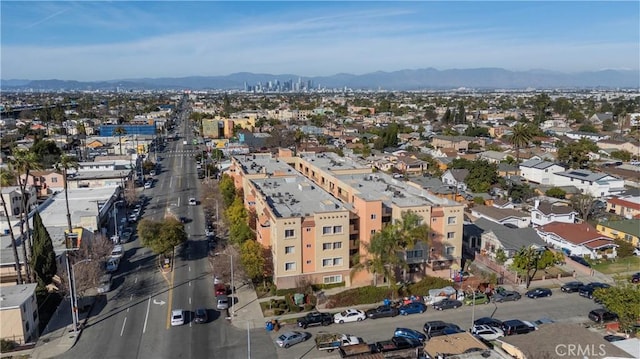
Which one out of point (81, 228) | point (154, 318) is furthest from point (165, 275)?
point (81, 228)

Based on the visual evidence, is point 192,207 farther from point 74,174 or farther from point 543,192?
point 543,192

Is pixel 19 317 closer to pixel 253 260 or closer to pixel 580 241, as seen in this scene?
pixel 253 260

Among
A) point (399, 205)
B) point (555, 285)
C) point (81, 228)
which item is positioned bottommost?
point (555, 285)

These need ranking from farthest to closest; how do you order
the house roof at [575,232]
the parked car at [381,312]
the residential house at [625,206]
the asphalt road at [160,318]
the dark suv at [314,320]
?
the residential house at [625,206] → the house roof at [575,232] → the parked car at [381,312] → the dark suv at [314,320] → the asphalt road at [160,318]

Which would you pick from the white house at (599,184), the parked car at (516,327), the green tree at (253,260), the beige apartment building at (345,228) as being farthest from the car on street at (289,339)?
the white house at (599,184)

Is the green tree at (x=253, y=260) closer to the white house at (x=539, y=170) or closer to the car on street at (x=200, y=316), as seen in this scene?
the car on street at (x=200, y=316)

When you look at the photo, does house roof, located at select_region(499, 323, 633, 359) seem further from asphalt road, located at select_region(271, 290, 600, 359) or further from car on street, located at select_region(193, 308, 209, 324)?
car on street, located at select_region(193, 308, 209, 324)
